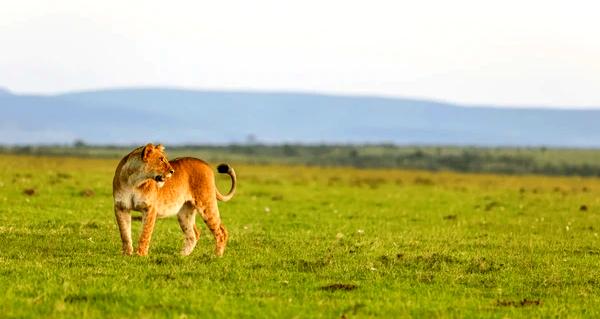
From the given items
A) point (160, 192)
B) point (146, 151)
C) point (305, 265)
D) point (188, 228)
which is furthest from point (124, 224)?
point (305, 265)

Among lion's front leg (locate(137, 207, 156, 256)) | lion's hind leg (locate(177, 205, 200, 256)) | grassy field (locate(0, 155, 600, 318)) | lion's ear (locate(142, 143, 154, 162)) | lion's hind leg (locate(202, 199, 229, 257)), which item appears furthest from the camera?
lion's hind leg (locate(177, 205, 200, 256))

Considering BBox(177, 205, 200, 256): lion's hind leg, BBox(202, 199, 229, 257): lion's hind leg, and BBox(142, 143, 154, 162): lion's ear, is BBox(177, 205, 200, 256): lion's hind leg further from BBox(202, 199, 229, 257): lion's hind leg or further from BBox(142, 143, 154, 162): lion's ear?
BBox(142, 143, 154, 162): lion's ear

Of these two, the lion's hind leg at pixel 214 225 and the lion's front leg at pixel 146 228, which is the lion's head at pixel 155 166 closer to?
the lion's front leg at pixel 146 228

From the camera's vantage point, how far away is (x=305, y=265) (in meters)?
17.2

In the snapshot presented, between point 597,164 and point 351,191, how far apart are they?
76.8m

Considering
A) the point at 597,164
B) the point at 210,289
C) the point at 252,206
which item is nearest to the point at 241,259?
the point at 210,289

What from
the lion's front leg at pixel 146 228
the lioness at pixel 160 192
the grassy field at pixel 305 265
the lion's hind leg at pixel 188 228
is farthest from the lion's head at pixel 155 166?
the lion's hind leg at pixel 188 228

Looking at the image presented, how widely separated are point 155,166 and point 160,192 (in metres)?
0.63

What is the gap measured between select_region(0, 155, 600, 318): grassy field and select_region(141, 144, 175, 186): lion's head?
1448 mm


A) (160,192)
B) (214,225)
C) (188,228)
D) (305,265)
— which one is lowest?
(305,265)

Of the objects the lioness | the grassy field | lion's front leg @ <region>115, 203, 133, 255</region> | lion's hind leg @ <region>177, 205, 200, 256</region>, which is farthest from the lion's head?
lion's hind leg @ <region>177, 205, 200, 256</region>

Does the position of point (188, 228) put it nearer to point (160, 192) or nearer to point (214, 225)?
point (214, 225)

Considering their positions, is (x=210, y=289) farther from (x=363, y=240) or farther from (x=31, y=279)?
(x=363, y=240)

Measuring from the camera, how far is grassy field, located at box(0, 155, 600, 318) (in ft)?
42.9
